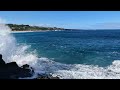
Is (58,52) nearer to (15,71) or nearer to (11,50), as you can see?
(11,50)

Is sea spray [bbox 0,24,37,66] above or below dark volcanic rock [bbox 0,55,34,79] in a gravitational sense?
above

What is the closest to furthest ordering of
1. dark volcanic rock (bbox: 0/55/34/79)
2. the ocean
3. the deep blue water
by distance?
dark volcanic rock (bbox: 0/55/34/79) < the ocean < the deep blue water

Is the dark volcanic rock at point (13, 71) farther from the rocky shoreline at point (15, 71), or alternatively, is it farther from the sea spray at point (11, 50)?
the sea spray at point (11, 50)

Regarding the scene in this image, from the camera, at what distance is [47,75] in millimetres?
3754

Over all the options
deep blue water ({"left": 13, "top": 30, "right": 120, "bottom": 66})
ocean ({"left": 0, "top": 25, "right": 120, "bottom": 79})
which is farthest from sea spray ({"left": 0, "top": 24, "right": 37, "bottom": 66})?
deep blue water ({"left": 13, "top": 30, "right": 120, "bottom": 66})

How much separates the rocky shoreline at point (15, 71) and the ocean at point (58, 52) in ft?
0.48

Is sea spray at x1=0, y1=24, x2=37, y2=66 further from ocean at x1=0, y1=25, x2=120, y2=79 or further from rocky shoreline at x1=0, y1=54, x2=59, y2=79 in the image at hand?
rocky shoreline at x1=0, y1=54, x2=59, y2=79

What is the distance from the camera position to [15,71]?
3836mm

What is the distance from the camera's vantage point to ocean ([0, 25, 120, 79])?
4.12 metres

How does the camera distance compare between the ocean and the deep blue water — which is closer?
the ocean

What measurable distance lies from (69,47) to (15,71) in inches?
42.6
